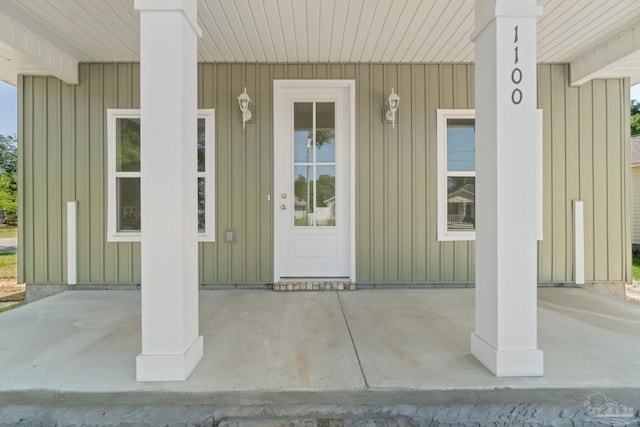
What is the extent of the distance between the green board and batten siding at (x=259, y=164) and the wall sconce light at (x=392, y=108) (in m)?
0.09

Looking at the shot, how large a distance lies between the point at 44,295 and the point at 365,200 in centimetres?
386

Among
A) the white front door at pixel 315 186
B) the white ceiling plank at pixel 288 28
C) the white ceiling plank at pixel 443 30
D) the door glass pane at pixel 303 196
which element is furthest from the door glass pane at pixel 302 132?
the white ceiling plank at pixel 443 30

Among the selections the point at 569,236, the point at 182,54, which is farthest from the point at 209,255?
the point at 569,236

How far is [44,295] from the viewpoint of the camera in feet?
11.9

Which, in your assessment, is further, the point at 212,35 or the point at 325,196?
the point at 325,196

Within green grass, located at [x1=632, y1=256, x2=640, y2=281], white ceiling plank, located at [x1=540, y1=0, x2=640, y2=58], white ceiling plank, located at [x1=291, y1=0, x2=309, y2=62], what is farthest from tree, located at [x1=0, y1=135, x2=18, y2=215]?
green grass, located at [x1=632, y1=256, x2=640, y2=281]

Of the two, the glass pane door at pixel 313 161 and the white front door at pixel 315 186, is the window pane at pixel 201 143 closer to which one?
the white front door at pixel 315 186

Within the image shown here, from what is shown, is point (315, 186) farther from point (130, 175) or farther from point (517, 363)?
point (517, 363)

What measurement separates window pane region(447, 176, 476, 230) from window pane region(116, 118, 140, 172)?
3715mm

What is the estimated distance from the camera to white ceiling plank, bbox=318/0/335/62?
2.63 m

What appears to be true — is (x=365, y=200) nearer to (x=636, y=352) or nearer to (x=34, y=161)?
(x=636, y=352)

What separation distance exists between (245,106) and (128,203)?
1804mm

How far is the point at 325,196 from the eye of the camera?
3.75 metres

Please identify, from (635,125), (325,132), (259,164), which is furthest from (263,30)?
(635,125)
